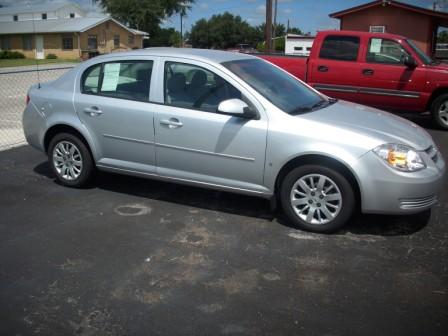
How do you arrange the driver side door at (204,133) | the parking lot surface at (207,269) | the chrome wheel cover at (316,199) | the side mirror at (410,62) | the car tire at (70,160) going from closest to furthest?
the parking lot surface at (207,269) → the chrome wheel cover at (316,199) → the driver side door at (204,133) → the car tire at (70,160) → the side mirror at (410,62)

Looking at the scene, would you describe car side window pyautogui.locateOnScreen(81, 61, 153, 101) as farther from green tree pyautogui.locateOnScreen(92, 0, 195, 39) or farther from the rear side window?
green tree pyautogui.locateOnScreen(92, 0, 195, 39)

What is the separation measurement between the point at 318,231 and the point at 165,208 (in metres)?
1.66

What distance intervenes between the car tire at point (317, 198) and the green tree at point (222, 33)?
105 metres

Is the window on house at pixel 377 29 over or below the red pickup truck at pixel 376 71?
over

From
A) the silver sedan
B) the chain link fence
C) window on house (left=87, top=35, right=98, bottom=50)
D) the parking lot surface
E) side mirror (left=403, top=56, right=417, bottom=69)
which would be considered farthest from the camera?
window on house (left=87, top=35, right=98, bottom=50)

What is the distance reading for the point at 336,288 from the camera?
142 inches

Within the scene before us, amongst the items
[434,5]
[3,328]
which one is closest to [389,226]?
[3,328]

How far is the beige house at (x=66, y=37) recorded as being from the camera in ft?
172

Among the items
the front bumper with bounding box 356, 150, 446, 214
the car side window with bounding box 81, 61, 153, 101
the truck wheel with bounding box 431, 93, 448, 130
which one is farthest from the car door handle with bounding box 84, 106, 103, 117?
the truck wheel with bounding box 431, 93, 448, 130

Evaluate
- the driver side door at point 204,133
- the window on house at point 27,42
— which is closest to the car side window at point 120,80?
the driver side door at point 204,133

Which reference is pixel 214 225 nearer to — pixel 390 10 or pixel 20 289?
pixel 20 289

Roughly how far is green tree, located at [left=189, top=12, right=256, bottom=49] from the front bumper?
345ft

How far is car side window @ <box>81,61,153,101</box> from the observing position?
5.27m

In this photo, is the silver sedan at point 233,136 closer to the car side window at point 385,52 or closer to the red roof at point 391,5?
the car side window at point 385,52
